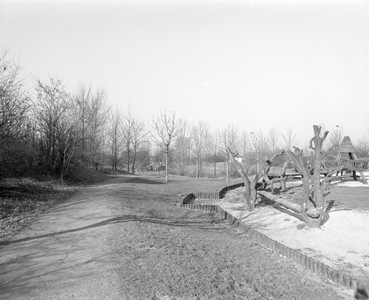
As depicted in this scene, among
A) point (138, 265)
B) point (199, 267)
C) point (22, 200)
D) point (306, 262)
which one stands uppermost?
point (22, 200)

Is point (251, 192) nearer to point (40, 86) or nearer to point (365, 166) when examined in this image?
point (365, 166)

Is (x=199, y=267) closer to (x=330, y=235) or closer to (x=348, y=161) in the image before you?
(x=330, y=235)

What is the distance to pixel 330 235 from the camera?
29.6ft

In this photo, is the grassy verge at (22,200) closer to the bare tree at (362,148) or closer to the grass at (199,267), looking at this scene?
the grass at (199,267)

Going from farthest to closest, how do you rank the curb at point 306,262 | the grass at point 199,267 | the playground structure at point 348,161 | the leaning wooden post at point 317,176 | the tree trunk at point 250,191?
the playground structure at point 348,161 → the tree trunk at point 250,191 → the leaning wooden post at point 317,176 → the curb at point 306,262 → the grass at point 199,267

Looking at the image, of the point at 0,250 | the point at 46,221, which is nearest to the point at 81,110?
the point at 46,221

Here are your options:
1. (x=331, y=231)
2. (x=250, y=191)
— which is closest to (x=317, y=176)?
(x=331, y=231)

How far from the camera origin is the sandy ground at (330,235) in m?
6.91

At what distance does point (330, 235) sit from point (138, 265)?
6190 millimetres

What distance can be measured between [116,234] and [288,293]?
10.9ft

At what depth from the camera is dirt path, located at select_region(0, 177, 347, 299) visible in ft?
13.7

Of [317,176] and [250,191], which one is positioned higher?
[317,176]

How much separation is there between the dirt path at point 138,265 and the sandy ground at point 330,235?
1.36 metres

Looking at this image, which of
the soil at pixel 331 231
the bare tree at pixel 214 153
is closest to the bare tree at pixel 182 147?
the bare tree at pixel 214 153
